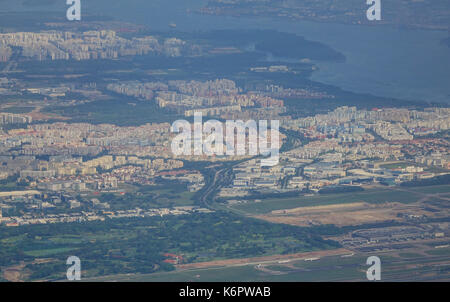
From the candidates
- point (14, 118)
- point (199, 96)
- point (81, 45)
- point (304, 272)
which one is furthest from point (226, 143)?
point (81, 45)

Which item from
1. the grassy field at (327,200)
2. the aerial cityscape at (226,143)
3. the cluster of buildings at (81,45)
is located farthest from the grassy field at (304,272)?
the cluster of buildings at (81,45)

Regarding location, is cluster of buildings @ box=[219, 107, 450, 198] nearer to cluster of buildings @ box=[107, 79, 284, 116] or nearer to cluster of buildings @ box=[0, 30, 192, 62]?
cluster of buildings @ box=[107, 79, 284, 116]

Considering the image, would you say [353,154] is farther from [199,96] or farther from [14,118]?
[14,118]

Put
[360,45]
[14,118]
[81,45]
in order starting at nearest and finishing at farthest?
1. [14,118]
2. [81,45]
3. [360,45]

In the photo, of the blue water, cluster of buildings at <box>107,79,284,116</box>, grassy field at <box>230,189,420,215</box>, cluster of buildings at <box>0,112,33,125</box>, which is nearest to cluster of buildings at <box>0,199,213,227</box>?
grassy field at <box>230,189,420,215</box>
